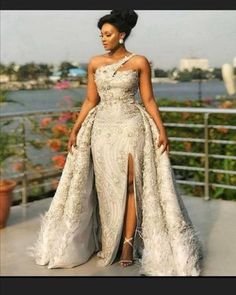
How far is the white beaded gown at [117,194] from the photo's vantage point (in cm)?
317

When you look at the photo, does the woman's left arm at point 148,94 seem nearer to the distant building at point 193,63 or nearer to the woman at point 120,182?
the woman at point 120,182

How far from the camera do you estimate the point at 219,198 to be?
5.40m

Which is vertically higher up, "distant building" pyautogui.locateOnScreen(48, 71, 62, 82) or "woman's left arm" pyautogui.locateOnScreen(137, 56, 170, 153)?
"distant building" pyautogui.locateOnScreen(48, 71, 62, 82)

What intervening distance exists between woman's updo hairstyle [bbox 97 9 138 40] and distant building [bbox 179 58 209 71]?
5.24m

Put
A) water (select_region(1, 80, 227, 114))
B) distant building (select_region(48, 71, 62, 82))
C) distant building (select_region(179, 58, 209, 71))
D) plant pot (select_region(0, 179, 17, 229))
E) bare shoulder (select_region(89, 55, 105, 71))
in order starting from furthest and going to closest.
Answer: distant building (select_region(179, 58, 209, 71)), distant building (select_region(48, 71, 62, 82)), water (select_region(1, 80, 227, 114)), plant pot (select_region(0, 179, 17, 229)), bare shoulder (select_region(89, 55, 105, 71))

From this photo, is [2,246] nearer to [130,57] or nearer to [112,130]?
[112,130]

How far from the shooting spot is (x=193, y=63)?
9086mm

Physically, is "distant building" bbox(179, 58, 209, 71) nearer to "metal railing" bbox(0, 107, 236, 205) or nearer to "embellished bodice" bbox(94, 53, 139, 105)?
"metal railing" bbox(0, 107, 236, 205)

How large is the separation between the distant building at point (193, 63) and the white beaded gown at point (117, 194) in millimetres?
5311

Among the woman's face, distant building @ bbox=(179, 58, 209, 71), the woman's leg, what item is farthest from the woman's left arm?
distant building @ bbox=(179, 58, 209, 71)

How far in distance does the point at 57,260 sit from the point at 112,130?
880mm

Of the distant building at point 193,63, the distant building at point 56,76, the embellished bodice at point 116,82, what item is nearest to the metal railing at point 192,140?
the embellished bodice at point 116,82

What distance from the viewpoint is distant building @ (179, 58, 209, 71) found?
28.3ft

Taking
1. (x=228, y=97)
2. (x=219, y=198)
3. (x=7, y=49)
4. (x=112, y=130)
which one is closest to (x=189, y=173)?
→ (x=219, y=198)
